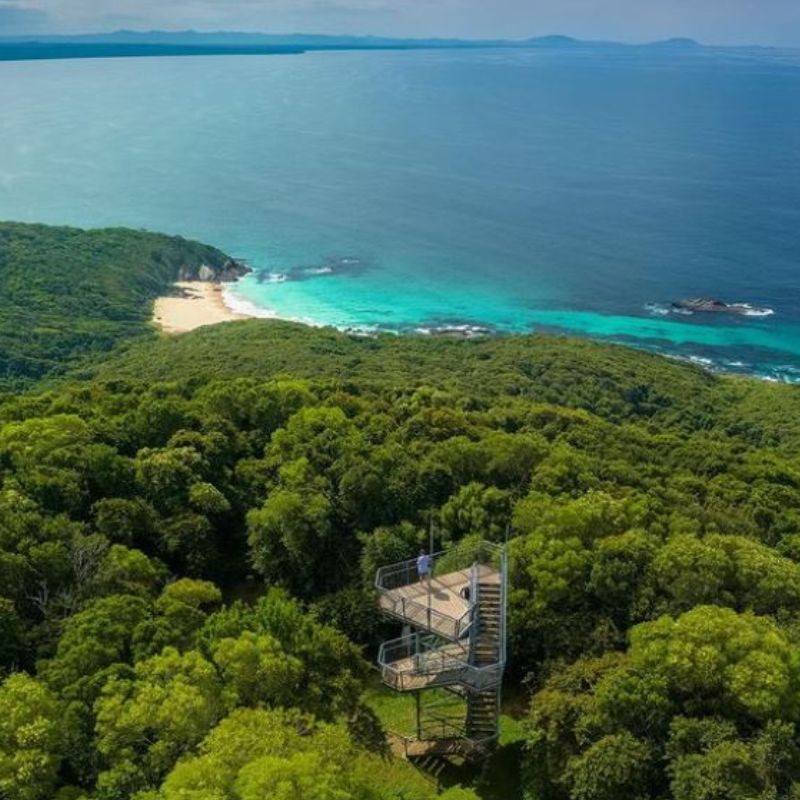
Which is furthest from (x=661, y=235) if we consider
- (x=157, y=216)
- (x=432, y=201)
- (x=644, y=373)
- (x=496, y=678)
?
(x=496, y=678)

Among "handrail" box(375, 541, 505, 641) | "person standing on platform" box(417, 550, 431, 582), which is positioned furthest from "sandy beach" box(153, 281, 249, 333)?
"person standing on platform" box(417, 550, 431, 582)

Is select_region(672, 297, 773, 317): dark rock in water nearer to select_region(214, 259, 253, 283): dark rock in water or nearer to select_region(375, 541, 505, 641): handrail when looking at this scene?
select_region(214, 259, 253, 283): dark rock in water

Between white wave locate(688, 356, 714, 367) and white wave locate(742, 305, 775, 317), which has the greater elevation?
white wave locate(742, 305, 775, 317)

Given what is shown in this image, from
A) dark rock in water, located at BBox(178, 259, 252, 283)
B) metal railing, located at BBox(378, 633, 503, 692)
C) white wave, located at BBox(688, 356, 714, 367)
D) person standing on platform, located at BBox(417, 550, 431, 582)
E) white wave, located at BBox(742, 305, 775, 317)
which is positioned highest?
person standing on platform, located at BBox(417, 550, 431, 582)

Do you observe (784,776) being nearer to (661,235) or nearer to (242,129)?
(661,235)

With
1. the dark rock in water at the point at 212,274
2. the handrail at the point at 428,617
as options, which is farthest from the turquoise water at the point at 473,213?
the handrail at the point at 428,617

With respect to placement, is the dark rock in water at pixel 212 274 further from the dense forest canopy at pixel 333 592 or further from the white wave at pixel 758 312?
the dense forest canopy at pixel 333 592

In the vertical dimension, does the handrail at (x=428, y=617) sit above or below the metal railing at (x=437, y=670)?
above
